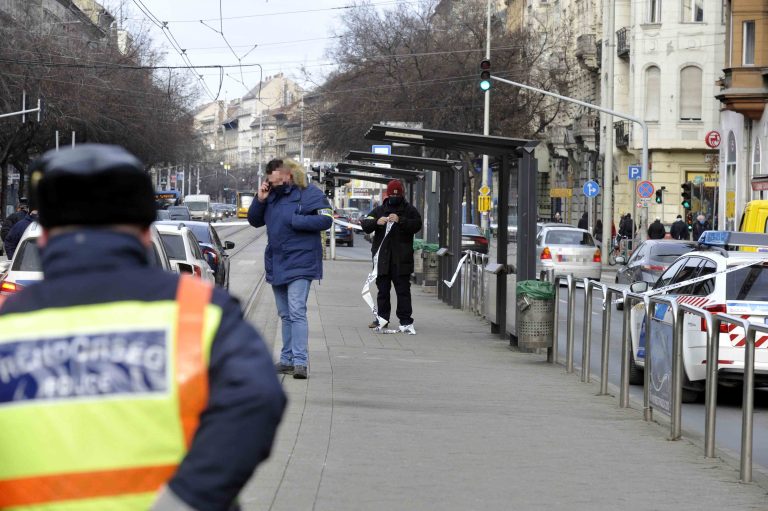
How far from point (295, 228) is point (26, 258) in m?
3.32

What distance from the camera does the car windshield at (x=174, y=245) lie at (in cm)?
1834

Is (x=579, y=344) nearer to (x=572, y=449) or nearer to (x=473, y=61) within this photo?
(x=572, y=449)

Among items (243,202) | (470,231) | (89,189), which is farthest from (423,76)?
(243,202)

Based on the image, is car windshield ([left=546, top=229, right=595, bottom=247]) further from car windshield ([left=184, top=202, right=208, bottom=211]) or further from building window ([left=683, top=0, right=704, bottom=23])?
car windshield ([left=184, top=202, right=208, bottom=211])

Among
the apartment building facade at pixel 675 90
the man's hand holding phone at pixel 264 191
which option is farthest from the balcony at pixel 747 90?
the man's hand holding phone at pixel 264 191

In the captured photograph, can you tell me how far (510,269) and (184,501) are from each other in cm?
1522

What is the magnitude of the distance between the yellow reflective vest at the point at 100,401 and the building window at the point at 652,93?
5480 centimetres

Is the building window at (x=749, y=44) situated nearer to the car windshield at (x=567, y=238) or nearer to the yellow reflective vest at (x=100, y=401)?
the car windshield at (x=567, y=238)

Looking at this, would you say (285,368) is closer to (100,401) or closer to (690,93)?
(100,401)

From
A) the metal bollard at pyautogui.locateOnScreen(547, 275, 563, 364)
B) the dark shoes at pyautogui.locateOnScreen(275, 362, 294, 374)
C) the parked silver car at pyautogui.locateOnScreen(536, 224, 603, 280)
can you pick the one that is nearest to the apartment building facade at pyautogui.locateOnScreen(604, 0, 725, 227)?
the parked silver car at pyautogui.locateOnScreen(536, 224, 603, 280)

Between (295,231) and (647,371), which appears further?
(295,231)

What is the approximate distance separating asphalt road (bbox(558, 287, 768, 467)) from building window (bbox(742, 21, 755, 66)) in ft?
98.7

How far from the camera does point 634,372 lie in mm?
11930

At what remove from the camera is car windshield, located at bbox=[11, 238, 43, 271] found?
13.8 m
